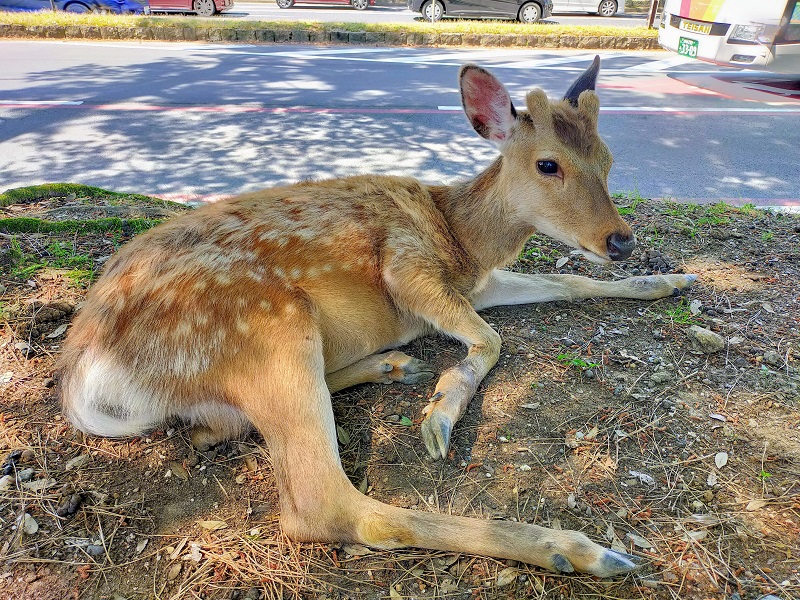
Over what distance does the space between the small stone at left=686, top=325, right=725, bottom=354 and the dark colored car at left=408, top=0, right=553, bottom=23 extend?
1607 centimetres

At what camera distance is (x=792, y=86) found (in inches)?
421

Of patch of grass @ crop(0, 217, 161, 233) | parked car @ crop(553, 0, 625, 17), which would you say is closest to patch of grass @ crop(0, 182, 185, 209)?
patch of grass @ crop(0, 217, 161, 233)

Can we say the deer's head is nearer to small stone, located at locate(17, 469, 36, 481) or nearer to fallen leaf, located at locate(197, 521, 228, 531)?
fallen leaf, located at locate(197, 521, 228, 531)

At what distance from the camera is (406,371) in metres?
2.99

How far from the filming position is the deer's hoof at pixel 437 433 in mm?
2510

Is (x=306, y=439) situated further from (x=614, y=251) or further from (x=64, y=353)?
(x=614, y=251)

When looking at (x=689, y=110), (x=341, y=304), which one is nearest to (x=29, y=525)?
(x=341, y=304)

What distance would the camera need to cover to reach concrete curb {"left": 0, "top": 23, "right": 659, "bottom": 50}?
1384 centimetres

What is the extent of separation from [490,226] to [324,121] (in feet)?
18.4

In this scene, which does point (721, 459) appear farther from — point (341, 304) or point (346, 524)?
point (341, 304)

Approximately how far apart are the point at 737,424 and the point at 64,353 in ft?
10.2

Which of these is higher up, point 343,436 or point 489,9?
point 489,9

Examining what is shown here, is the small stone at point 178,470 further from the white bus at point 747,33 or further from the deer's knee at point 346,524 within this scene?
the white bus at point 747,33

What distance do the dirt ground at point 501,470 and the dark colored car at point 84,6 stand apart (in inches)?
683
